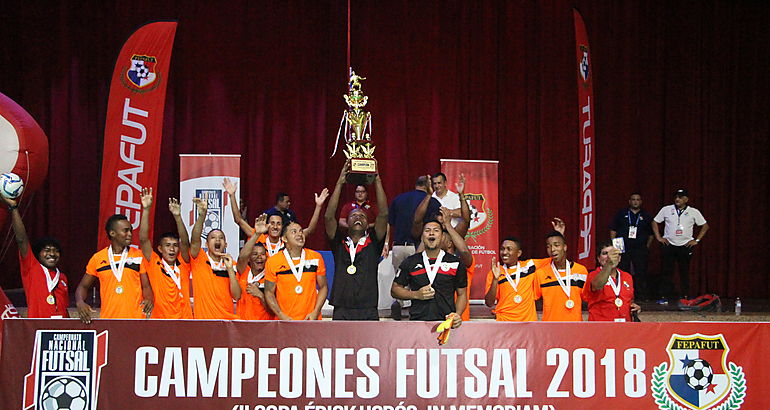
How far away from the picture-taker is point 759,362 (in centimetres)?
599

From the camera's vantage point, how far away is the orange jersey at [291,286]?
707 centimetres

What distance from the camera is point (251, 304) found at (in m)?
7.47

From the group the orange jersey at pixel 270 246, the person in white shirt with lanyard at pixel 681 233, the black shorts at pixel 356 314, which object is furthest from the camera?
the person in white shirt with lanyard at pixel 681 233

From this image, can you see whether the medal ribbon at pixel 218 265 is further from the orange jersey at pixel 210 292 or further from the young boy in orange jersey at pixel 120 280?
the young boy in orange jersey at pixel 120 280

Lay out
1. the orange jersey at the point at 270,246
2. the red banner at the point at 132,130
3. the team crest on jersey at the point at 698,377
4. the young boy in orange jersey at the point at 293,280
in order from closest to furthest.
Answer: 1. the team crest on jersey at the point at 698,377
2. the young boy in orange jersey at the point at 293,280
3. the orange jersey at the point at 270,246
4. the red banner at the point at 132,130

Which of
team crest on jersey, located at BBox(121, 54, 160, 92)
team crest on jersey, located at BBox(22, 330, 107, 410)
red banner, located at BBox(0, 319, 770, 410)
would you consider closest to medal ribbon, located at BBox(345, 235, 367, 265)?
red banner, located at BBox(0, 319, 770, 410)

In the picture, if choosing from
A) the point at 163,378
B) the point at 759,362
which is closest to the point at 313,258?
the point at 163,378

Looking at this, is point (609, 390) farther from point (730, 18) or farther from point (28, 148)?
point (730, 18)

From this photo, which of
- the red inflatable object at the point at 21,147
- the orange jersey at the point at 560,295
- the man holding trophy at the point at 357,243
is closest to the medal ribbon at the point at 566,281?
the orange jersey at the point at 560,295

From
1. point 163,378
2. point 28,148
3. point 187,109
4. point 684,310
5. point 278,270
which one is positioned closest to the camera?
point 163,378

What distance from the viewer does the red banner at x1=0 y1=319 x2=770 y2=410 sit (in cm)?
585

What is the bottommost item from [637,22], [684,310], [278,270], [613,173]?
[684,310]

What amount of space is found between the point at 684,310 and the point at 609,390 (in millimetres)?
6294

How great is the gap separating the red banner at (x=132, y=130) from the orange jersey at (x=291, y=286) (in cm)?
505
